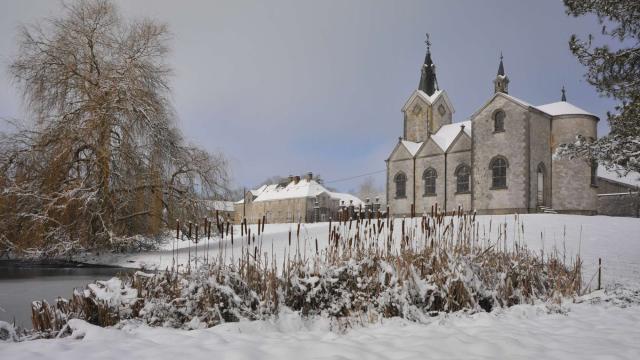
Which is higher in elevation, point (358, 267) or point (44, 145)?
point (44, 145)

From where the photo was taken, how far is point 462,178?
27188 millimetres

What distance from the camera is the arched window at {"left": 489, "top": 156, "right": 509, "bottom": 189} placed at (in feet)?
80.5

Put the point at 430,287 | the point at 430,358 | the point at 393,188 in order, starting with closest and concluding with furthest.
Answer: the point at 430,358, the point at 430,287, the point at 393,188

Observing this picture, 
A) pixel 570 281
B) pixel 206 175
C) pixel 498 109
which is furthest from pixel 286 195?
pixel 570 281

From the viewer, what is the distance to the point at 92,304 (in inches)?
181

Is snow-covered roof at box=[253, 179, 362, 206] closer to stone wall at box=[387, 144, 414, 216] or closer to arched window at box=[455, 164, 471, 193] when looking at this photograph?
stone wall at box=[387, 144, 414, 216]

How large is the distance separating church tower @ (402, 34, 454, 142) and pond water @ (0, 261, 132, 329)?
86.4 ft

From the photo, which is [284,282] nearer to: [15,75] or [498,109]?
[15,75]

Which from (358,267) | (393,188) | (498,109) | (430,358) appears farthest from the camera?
(393,188)

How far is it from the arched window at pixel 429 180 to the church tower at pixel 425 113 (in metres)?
4.87

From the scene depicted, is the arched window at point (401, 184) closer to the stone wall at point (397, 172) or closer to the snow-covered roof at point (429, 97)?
the stone wall at point (397, 172)

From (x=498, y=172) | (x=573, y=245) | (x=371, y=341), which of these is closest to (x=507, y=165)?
(x=498, y=172)

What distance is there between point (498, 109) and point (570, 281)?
20.9m

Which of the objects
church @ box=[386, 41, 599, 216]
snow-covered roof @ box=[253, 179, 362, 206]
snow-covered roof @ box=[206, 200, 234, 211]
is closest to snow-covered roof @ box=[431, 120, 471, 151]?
church @ box=[386, 41, 599, 216]
